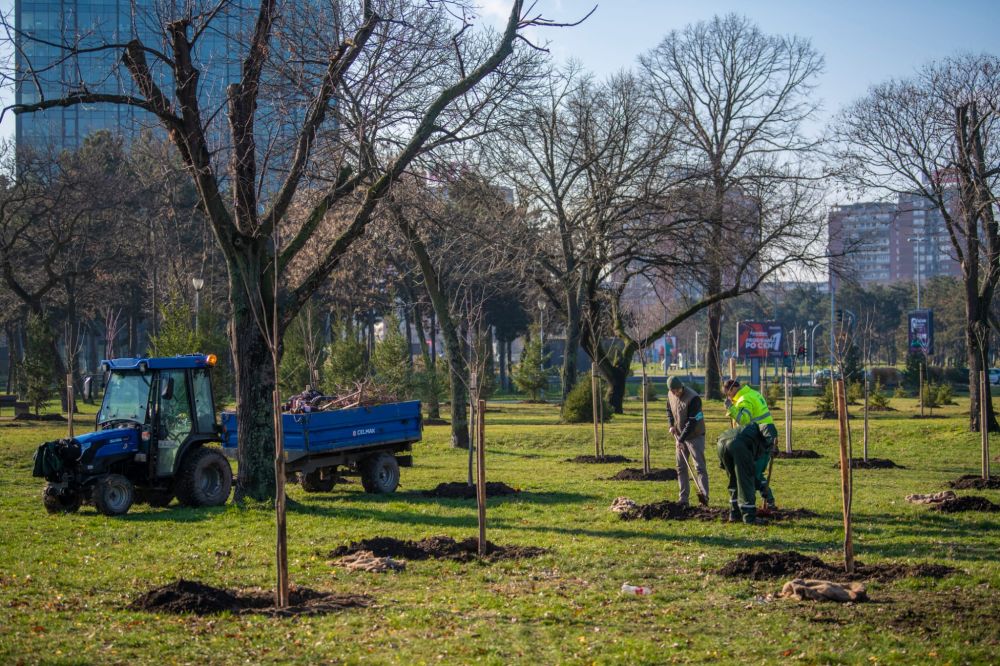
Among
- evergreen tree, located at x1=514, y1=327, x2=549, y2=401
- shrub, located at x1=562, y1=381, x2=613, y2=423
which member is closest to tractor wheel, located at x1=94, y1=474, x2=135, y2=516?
shrub, located at x1=562, y1=381, x2=613, y2=423

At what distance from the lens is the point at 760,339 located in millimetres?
58062

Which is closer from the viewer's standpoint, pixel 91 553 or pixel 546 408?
pixel 91 553

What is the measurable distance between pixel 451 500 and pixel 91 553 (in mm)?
5940

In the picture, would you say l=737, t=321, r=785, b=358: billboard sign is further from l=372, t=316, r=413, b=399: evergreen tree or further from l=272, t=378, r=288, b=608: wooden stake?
l=272, t=378, r=288, b=608: wooden stake

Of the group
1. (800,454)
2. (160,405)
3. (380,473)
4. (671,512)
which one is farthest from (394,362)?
(671,512)

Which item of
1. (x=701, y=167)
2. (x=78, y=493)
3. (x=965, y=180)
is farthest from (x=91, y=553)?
(x=701, y=167)

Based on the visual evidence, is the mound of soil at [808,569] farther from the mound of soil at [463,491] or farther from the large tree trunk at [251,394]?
the large tree trunk at [251,394]

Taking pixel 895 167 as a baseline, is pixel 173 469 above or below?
below

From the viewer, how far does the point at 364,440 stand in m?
17.1

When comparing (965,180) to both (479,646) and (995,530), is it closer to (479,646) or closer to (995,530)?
(995,530)

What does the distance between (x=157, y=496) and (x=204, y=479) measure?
724 mm

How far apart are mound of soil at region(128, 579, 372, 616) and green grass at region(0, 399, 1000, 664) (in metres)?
0.20

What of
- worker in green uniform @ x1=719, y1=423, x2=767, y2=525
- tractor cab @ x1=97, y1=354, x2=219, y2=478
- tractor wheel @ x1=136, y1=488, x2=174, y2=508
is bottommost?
tractor wheel @ x1=136, y1=488, x2=174, y2=508

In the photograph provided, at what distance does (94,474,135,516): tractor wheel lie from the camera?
14375mm
